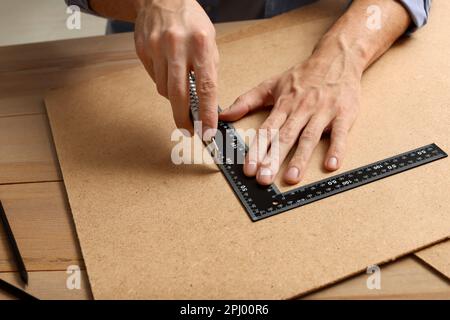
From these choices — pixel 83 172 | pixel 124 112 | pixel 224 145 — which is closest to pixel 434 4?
pixel 224 145

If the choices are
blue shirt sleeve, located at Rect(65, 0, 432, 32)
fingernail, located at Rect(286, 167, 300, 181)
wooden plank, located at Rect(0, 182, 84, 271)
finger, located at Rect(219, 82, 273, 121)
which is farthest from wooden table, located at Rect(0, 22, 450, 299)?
finger, located at Rect(219, 82, 273, 121)

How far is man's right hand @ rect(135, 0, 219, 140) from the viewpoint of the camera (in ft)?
2.92

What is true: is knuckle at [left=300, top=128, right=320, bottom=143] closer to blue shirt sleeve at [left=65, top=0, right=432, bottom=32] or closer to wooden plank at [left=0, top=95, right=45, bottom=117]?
blue shirt sleeve at [left=65, top=0, right=432, bottom=32]

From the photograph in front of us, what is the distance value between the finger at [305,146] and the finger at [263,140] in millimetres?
46

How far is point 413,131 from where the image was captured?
1016 millimetres

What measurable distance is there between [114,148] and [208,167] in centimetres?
21

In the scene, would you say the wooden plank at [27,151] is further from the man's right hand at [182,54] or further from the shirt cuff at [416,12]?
the shirt cuff at [416,12]

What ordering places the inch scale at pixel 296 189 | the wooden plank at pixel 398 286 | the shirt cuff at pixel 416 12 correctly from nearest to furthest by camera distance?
the wooden plank at pixel 398 286, the inch scale at pixel 296 189, the shirt cuff at pixel 416 12

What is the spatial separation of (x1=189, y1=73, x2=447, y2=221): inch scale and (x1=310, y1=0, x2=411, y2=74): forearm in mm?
293

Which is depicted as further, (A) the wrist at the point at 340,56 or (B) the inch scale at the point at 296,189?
(A) the wrist at the point at 340,56

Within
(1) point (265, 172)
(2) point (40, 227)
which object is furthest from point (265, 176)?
(2) point (40, 227)

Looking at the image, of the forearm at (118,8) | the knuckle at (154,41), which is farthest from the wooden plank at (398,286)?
the forearm at (118,8)

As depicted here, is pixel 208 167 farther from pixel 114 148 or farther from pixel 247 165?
pixel 114 148

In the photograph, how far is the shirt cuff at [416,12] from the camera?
127cm
